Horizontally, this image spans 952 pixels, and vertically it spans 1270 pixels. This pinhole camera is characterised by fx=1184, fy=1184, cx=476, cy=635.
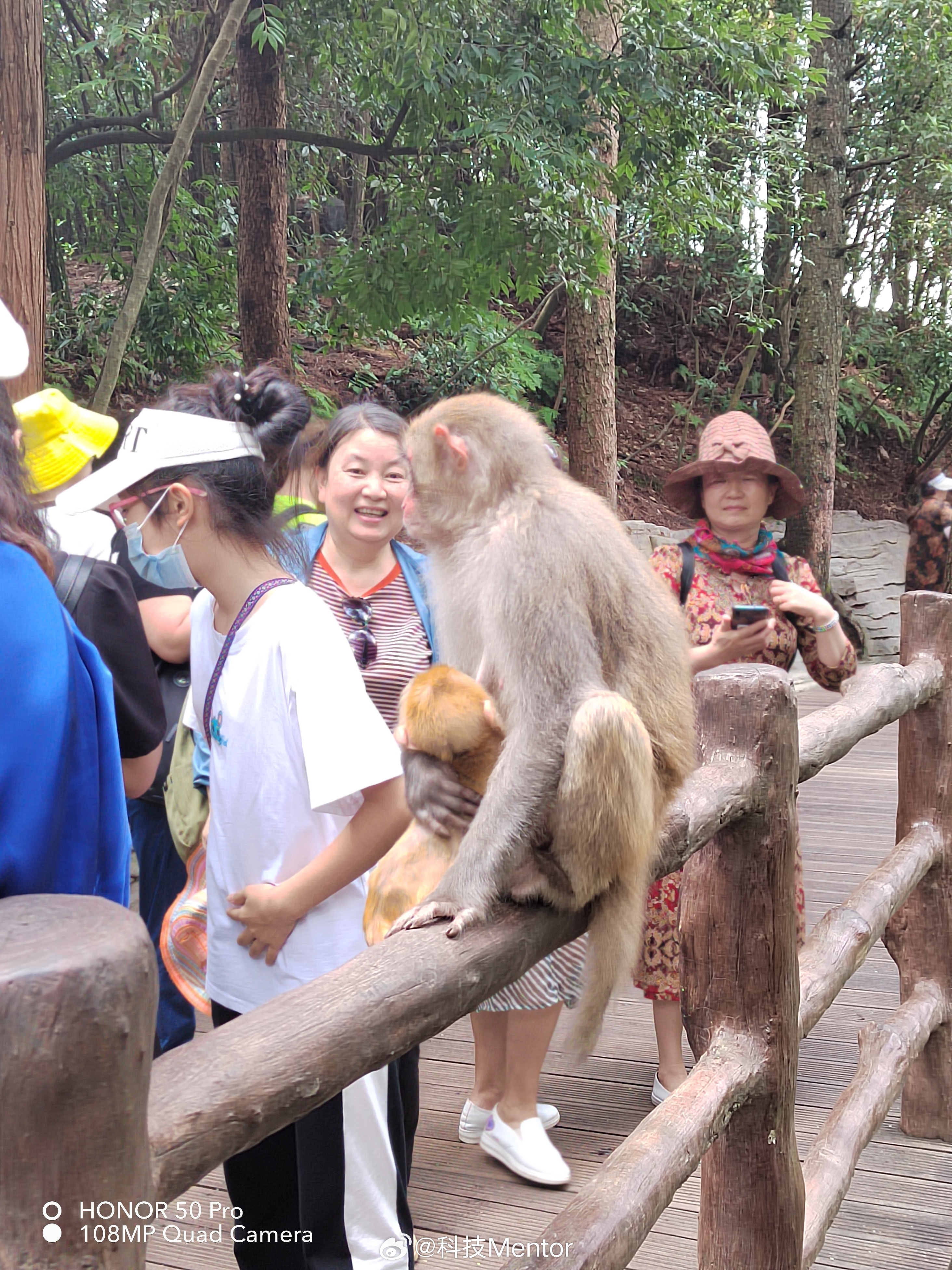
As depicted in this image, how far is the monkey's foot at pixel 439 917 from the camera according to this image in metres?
1.34

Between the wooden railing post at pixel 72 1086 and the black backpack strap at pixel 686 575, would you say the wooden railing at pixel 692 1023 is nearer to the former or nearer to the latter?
the wooden railing post at pixel 72 1086

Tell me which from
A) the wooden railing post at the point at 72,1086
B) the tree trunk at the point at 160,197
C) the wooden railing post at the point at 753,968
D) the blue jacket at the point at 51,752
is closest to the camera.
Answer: the wooden railing post at the point at 72,1086

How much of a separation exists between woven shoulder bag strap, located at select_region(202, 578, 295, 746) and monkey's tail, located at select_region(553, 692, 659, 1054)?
0.48m

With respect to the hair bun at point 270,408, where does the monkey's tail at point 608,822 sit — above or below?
below

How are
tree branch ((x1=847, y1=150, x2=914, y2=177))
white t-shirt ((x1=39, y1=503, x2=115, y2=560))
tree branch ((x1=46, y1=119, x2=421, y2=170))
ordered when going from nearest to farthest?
white t-shirt ((x1=39, y1=503, x2=115, y2=560)) → tree branch ((x1=46, y1=119, x2=421, y2=170)) → tree branch ((x1=847, y1=150, x2=914, y2=177))

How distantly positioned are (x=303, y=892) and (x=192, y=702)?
0.47 metres

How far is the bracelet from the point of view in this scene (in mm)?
2500

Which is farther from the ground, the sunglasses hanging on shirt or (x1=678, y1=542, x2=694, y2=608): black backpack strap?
(x1=678, y1=542, x2=694, y2=608): black backpack strap

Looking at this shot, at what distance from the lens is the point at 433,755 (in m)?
1.73

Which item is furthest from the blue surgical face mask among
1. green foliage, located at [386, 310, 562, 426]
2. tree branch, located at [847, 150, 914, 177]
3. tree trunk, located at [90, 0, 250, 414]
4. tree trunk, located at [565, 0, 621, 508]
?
tree branch, located at [847, 150, 914, 177]

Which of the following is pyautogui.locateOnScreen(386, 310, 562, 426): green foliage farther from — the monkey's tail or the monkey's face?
the monkey's tail

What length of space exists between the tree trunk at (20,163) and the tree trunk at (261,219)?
2.03 metres

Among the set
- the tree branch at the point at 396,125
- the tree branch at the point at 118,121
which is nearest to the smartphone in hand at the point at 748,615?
the tree branch at the point at 396,125

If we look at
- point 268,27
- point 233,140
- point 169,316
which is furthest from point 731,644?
point 169,316
